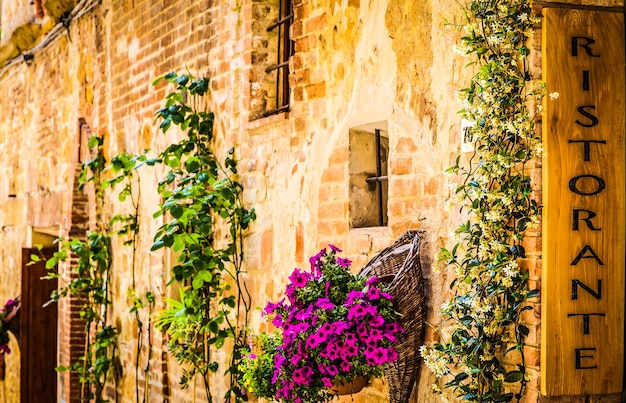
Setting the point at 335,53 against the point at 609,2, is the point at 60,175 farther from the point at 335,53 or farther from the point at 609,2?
the point at 609,2

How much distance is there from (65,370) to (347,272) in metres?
4.95

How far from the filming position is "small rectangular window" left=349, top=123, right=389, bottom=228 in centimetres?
475

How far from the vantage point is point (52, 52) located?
1025cm

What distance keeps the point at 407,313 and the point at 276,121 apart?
176 centimetres

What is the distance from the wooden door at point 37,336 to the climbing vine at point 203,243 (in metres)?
4.06

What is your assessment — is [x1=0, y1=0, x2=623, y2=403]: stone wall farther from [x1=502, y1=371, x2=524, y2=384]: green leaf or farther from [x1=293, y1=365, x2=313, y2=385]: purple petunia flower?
[x1=293, y1=365, x2=313, y2=385]: purple petunia flower

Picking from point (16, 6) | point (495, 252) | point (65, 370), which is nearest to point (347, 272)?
point (495, 252)

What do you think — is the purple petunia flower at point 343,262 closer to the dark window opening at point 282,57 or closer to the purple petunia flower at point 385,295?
the purple petunia flower at point 385,295

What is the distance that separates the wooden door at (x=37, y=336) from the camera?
1008 cm

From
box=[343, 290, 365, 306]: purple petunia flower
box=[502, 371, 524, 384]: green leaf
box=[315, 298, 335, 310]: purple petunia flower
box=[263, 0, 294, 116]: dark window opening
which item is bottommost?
box=[502, 371, 524, 384]: green leaf

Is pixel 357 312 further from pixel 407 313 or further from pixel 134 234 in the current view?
pixel 134 234

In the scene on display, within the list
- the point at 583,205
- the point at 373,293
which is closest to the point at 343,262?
the point at 373,293

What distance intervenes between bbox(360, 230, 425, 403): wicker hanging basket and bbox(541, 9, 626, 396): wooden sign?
2.32 ft

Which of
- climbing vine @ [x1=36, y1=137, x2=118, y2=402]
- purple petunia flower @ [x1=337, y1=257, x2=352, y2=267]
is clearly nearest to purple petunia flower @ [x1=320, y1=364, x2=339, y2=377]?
purple petunia flower @ [x1=337, y1=257, x2=352, y2=267]
